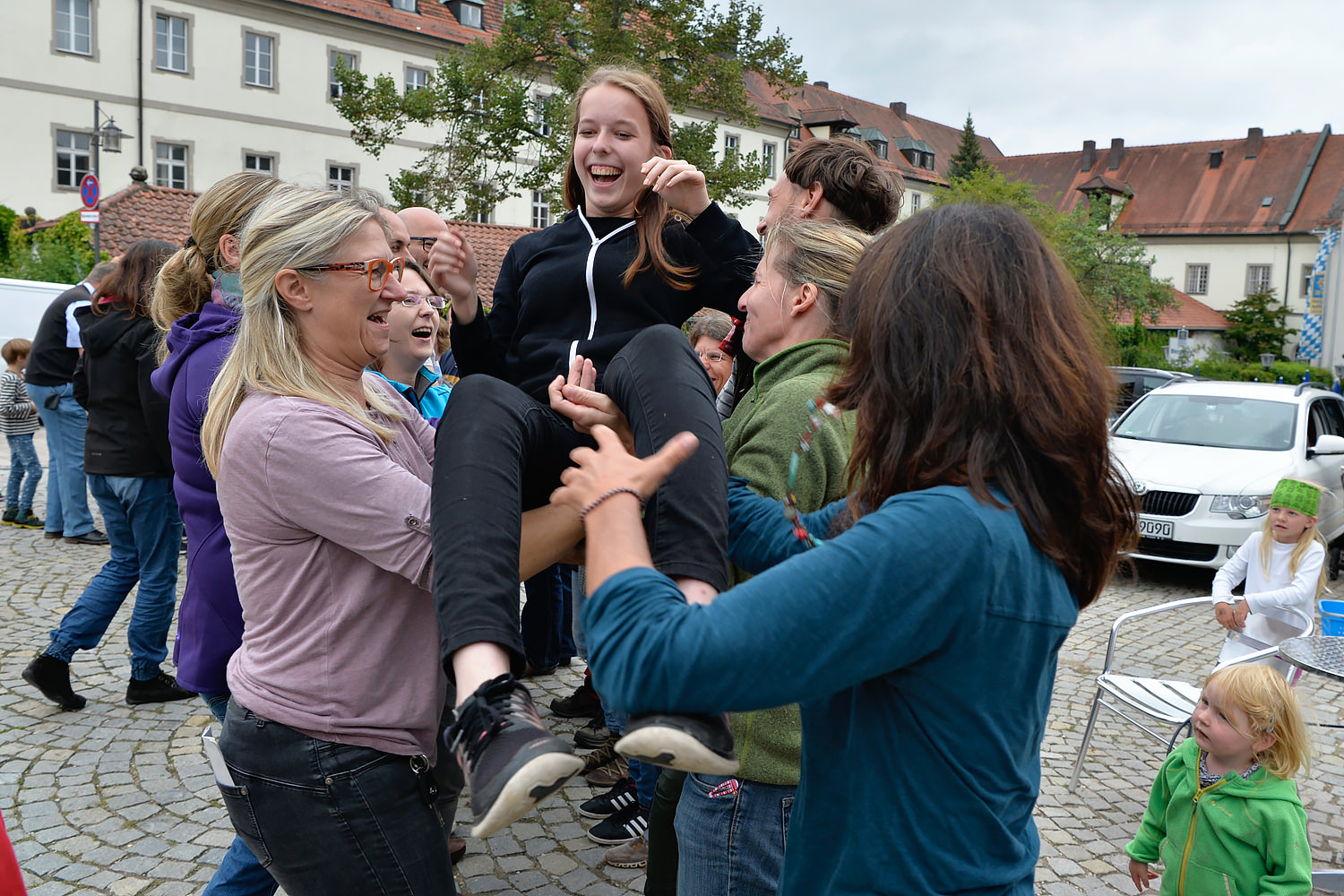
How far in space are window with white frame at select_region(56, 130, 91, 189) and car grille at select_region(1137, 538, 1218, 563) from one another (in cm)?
3344

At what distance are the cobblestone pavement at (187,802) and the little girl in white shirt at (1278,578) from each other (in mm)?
469

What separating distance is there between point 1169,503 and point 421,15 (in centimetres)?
3584

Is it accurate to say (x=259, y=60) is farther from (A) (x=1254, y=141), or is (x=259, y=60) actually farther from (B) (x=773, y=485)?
(A) (x=1254, y=141)

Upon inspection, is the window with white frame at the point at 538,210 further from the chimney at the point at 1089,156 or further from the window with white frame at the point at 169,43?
the chimney at the point at 1089,156

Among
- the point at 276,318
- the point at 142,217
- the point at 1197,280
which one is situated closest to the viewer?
the point at 276,318

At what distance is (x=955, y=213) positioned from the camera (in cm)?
149

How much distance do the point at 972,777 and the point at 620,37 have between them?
21419 millimetres

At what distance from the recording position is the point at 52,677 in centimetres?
524

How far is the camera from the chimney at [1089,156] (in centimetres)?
7044

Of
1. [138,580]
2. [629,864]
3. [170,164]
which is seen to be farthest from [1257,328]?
[138,580]

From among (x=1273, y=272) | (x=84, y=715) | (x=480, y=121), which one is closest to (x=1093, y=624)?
(x=84, y=715)

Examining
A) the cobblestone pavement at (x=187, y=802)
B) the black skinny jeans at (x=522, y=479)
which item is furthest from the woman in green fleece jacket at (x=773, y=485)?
the cobblestone pavement at (x=187, y=802)

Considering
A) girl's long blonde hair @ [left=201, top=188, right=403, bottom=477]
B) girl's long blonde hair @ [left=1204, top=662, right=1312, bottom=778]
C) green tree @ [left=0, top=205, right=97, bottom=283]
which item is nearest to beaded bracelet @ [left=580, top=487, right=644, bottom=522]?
girl's long blonde hair @ [left=201, top=188, right=403, bottom=477]

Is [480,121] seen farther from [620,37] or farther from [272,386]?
[272,386]
